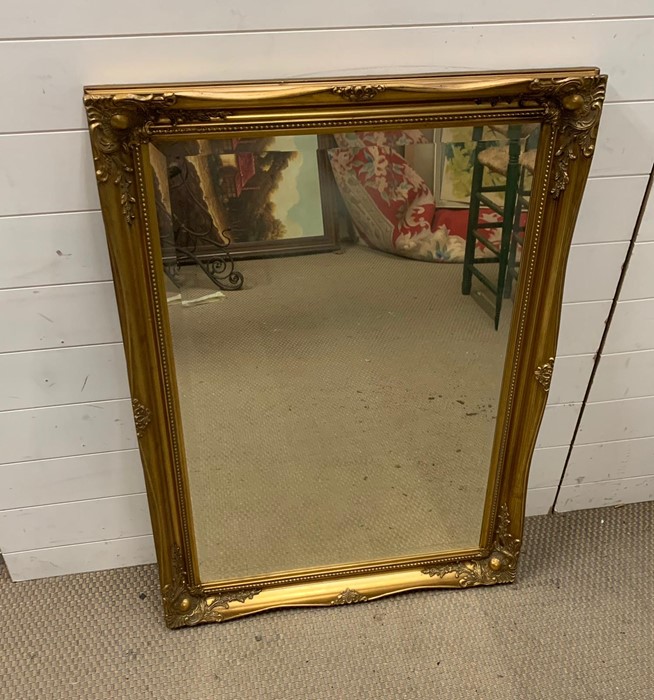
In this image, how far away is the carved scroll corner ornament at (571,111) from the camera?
90 cm

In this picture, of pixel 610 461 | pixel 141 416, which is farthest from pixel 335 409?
pixel 610 461

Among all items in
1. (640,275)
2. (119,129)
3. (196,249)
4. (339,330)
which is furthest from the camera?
(640,275)

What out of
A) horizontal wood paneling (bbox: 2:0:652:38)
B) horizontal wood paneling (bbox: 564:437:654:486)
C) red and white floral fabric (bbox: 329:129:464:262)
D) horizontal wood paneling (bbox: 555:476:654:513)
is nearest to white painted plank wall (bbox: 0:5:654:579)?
horizontal wood paneling (bbox: 2:0:652:38)

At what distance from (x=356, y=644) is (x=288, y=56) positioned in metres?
0.98

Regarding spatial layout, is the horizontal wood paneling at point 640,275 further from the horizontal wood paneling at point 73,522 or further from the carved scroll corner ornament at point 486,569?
the horizontal wood paneling at point 73,522

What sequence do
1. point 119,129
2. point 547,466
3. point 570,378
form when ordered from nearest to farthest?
point 119,129 → point 570,378 → point 547,466

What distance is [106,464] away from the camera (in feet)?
4.02

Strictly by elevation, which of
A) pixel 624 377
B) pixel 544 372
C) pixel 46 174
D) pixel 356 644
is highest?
pixel 46 174

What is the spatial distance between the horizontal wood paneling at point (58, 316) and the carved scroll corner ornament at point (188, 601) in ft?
1.36

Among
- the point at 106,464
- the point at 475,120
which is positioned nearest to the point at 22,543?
the point at 106,464

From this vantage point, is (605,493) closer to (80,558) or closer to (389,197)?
(389,197)

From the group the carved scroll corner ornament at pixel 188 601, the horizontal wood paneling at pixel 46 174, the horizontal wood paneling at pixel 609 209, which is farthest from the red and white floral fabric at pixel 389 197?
the carved scroll corner ornament at pixel 188 601

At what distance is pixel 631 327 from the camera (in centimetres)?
125

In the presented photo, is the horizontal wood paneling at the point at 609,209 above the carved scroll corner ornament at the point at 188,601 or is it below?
above
